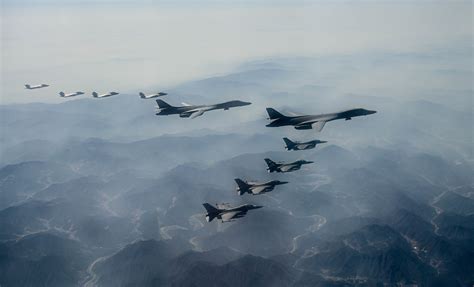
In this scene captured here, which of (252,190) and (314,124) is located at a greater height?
(314,124)

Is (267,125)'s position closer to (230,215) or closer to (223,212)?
(230,215)

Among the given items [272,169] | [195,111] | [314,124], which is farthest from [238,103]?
[314,124]

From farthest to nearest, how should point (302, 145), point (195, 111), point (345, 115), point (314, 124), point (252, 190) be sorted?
point (302, 145) → point (252, 190) → point (195, 111) → point (345, 115) → point (314, 124)

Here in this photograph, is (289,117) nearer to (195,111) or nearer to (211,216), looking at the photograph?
(195,111)

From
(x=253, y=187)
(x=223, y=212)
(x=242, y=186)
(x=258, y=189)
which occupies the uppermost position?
(x=242, y=186)

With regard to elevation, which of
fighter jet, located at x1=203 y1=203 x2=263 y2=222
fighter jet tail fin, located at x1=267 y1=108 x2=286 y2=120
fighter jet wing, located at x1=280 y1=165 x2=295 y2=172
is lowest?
fighter jet, located at x1=203 y1=203 x2=263 y2=222

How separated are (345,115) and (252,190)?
160ft

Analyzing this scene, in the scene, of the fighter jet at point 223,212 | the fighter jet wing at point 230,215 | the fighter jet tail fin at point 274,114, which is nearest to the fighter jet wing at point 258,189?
the fighter jet at point 223,212

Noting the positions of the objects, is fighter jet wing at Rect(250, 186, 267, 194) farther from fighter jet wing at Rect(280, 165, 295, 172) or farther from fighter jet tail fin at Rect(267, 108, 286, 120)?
fighter jet tail fin at Rect(267, 108, 286, 120)

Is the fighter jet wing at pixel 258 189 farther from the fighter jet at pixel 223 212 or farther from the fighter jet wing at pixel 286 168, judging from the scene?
the fighter jet wing at pixel 286 168

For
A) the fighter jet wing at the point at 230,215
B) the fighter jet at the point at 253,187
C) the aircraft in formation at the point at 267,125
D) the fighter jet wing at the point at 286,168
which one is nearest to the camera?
the aircraft in formation at the point at 267,125

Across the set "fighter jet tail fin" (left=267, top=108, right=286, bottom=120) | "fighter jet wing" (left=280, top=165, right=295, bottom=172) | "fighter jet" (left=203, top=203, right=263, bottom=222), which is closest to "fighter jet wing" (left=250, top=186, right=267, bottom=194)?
"fighter jet" (left=203, top=203, right=263, bottom=222)

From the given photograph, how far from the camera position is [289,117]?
4921 inches

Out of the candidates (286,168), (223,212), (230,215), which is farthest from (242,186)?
(286,168)
